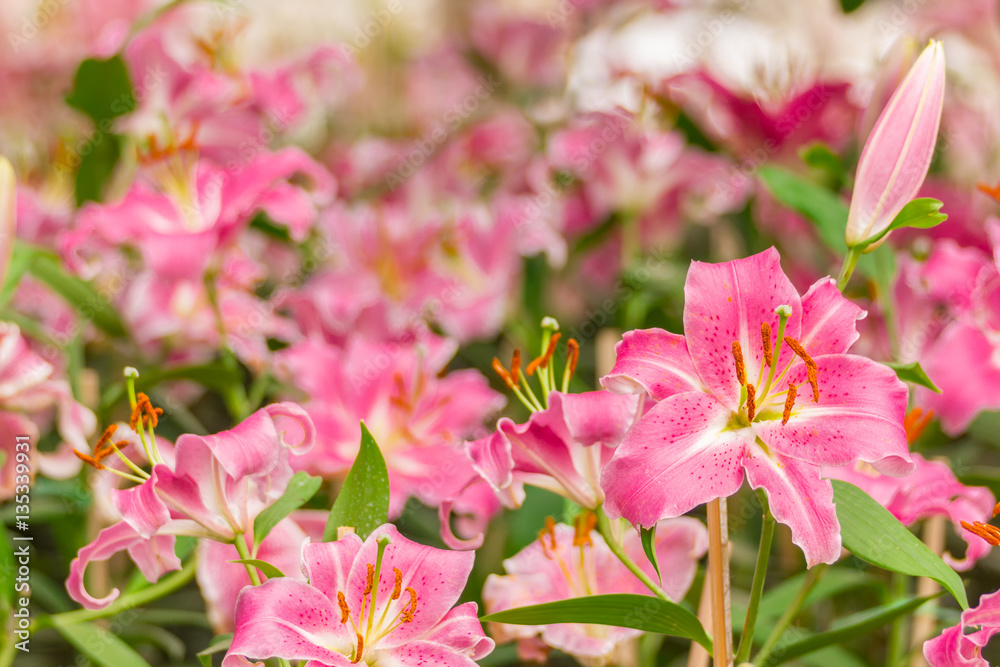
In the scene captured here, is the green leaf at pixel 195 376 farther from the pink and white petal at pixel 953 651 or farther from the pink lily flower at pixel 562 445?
the pink and white petal at pixel 953 651

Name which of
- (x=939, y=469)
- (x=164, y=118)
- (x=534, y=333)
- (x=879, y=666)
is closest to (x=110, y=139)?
(x=164, y=118)

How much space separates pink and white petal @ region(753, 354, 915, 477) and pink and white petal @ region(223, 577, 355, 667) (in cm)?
24

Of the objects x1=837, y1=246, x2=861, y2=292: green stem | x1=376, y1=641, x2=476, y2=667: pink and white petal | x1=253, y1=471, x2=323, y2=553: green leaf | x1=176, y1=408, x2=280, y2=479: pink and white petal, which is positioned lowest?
x1=376, y1=641, x2=476, y2=667: pink and white petal

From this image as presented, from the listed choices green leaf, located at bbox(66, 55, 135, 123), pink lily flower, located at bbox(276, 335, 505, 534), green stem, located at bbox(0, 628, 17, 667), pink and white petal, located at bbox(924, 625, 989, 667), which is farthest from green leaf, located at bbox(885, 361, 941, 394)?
green leaf, located at bbox(66, 55, 135, 123)

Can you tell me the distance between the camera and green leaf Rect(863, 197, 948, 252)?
1.56 ft

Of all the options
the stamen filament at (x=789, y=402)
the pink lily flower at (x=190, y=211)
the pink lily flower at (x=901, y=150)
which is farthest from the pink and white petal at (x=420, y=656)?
the pink lily flower at (x=190, y=211)

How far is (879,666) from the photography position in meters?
0.97

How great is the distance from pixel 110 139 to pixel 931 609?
925mm

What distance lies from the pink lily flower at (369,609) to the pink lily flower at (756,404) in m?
0.11

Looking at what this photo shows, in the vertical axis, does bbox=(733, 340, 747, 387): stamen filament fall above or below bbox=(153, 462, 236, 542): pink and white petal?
above

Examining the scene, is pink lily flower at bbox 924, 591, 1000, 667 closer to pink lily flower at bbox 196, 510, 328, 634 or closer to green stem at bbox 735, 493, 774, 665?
green stem at bbox 735, 493, 774, 665

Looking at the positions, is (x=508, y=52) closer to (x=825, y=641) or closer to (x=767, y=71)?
(x=767, y=71)

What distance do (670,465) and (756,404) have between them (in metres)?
0.07

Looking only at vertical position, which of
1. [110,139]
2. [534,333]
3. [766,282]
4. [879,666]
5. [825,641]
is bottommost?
[879,666]
